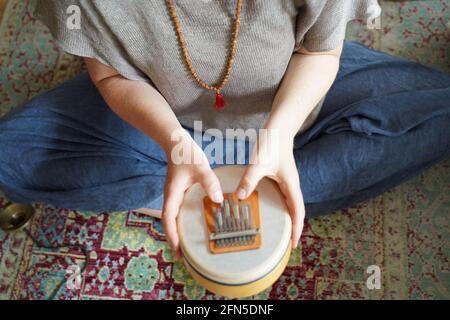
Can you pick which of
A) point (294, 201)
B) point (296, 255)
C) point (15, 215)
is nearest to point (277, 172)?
point (294, 201)

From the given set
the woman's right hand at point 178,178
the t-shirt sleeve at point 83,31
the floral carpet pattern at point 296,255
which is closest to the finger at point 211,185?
the woman's right hand at point 178,178

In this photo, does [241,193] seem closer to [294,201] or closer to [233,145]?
[294,201]

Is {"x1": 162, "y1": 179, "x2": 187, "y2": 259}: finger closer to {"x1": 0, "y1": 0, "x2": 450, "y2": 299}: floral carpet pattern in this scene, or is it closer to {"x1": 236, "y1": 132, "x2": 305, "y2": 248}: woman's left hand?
{"x1": 236, "y1": 132, "x2": 305, "y2": 248}: woman's left hand

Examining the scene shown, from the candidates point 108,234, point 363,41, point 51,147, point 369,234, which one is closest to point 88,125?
point 51,147

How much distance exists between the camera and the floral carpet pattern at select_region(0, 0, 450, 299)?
1166mm

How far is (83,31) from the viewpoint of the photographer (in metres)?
0.72

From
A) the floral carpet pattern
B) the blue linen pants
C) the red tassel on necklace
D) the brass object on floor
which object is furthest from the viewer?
the brass object on floor

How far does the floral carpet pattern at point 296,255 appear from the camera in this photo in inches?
45.9

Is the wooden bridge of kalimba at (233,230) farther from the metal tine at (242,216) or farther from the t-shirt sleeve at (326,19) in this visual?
the t-shirt sleeve at (326,19)

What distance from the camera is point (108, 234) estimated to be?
1.25 metres

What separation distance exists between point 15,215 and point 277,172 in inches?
33.7

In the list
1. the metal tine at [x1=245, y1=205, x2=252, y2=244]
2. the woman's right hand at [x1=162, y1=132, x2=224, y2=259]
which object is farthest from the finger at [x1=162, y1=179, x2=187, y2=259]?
the metal tine at [x1=245, y1=205, x2=252, y2=244]

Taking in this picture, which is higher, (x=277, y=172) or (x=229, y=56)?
(x=229, y=56)

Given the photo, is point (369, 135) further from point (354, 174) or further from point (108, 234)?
point (108, 234)
